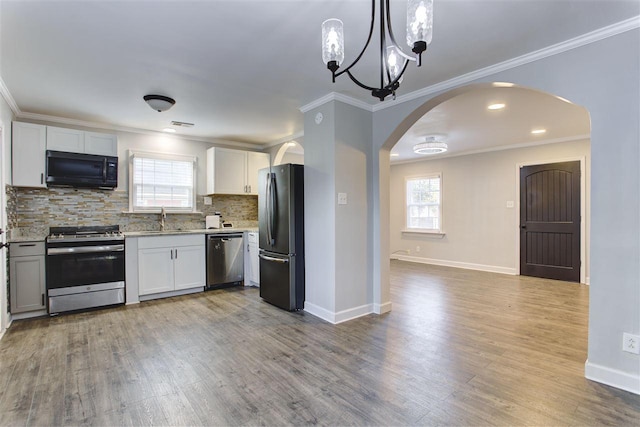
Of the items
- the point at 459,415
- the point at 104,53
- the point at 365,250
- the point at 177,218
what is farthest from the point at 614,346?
the point at 177,218

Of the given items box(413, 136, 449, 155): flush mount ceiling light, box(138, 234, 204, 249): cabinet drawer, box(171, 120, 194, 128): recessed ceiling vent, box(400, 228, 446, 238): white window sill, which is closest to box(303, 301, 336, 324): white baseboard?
box(138, 234, 204, 249): cabinet drawer

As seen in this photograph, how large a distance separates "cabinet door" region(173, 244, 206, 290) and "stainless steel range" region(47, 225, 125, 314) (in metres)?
0.66

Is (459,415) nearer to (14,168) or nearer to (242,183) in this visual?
(242,183)

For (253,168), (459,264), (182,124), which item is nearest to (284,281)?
(253,168)

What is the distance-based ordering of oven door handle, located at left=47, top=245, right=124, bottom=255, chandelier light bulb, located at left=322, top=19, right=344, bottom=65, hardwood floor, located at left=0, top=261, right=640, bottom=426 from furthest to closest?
oven door handle, located at left=47, top=245, right=124, bottom=255 → hardwood floor, located at left=0, top=261, right=640, bottom=426 → chandelier light bulb, located at left=322, top=19, right=344, bottom=65

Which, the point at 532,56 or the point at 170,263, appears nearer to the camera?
the point at 532,56

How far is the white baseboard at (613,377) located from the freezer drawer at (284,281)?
258 cm

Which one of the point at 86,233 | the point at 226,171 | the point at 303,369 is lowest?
the point at 303,369

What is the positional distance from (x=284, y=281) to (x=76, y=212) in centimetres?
297

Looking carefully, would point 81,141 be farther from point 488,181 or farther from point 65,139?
point 488,181

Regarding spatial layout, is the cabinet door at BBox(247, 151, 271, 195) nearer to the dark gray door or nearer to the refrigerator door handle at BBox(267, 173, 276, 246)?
the dark gray door

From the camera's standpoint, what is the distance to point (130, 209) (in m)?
4.67

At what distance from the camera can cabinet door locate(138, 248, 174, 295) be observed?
165 inches

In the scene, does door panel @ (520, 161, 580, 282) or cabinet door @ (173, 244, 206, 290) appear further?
door panel @ (520, 161, 580, 282)
